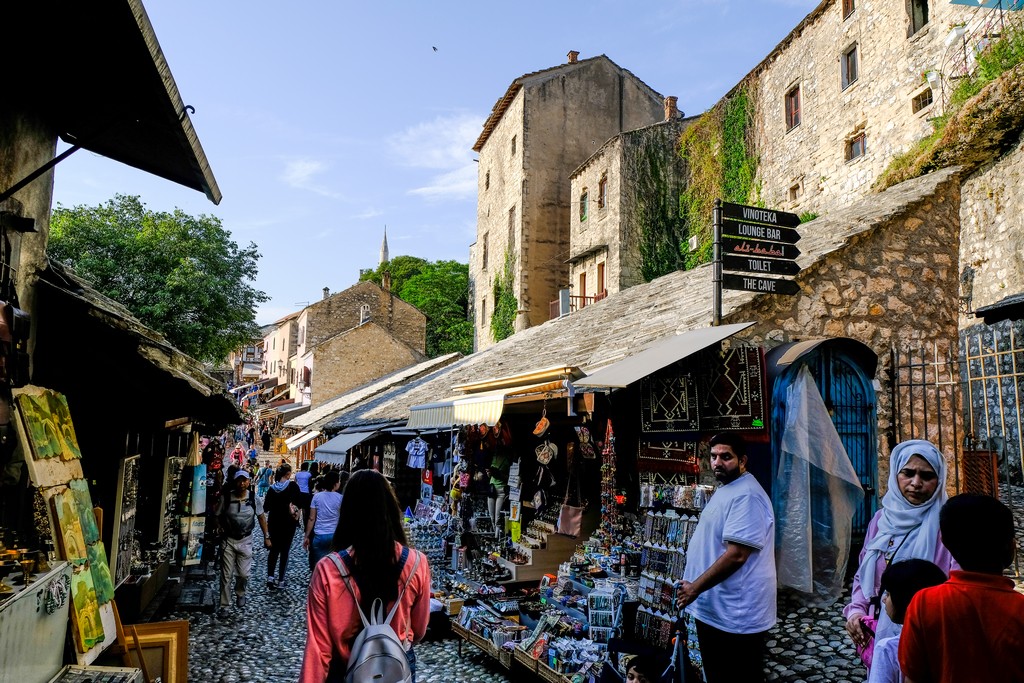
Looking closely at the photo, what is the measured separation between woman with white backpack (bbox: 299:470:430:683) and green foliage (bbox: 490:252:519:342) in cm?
2718

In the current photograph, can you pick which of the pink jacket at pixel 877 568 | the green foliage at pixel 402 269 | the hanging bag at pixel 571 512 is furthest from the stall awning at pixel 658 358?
the green foliage at pixel 402 269

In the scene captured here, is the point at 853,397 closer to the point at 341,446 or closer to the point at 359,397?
the point at 341,446

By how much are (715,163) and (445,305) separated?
25702 millimetres

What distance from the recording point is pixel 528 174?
2969 centimetres

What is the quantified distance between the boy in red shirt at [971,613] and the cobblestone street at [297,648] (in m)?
2.46

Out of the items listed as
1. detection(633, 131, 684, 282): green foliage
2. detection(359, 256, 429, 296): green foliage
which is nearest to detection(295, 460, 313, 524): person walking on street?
detection(633, 131, 684, 282): green foliage

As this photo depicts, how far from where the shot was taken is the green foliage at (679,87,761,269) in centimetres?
2381

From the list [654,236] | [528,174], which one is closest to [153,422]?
[654,236]

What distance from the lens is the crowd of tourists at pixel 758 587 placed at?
2146 mm

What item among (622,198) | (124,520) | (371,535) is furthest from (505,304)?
(371,535)

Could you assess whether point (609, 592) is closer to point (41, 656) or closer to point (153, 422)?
point (41, 656)

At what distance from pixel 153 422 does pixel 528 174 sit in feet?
80.1

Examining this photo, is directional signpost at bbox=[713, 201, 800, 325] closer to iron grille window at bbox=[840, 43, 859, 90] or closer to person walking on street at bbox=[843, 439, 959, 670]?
person walking on street at bbox=[843, 439, 959, 670]

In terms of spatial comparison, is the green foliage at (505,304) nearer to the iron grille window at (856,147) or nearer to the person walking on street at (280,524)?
the iron grille window at (856,147)
